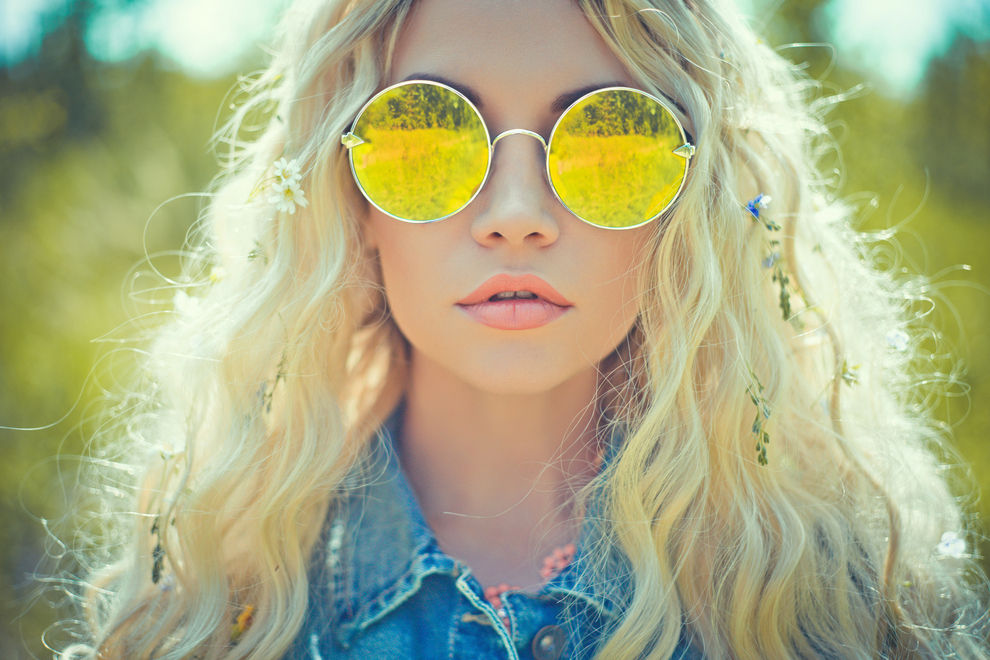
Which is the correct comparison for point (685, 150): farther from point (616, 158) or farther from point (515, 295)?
point (515, 295)

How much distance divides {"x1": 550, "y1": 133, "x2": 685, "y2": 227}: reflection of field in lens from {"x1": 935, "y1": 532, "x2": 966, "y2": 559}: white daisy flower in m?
1.01

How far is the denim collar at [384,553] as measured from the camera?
62.7 inches

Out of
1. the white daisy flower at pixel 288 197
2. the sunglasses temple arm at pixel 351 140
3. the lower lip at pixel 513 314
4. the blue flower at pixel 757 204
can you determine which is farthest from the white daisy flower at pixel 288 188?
the blue flower at pixel 757 204

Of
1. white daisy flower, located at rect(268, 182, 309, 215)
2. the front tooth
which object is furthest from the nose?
white daisy flower, located at rect(268, 182, 309, 215)

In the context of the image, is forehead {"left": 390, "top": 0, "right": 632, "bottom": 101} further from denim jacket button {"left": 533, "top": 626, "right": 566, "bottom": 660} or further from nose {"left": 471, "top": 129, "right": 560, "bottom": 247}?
denim jacket button {"left": 533, "top": 626, "right": 566, "bottom": 660}

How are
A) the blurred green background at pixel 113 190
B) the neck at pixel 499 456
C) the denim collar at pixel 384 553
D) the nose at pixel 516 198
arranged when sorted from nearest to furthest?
the nose at pixel 516 198, the denim collar at pixel 384 553, the neck at pixel 499 456, the blurred green background at pixel 113 190

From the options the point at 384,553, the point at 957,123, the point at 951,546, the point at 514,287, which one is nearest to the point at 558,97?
the point at 514,287

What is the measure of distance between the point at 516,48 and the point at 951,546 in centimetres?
145

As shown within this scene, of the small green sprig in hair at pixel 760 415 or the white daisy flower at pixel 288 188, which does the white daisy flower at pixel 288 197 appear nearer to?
the white daisy flower at pixel 288 188

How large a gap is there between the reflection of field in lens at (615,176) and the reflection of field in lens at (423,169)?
0.54 ft

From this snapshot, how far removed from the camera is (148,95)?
4117 mm

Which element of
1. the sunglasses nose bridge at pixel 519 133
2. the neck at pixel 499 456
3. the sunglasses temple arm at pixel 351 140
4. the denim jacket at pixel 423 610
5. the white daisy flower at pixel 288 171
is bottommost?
the denim jacket at pixel 423 610

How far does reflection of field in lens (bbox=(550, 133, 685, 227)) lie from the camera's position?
1.48 metres

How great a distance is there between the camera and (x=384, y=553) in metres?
1.67
